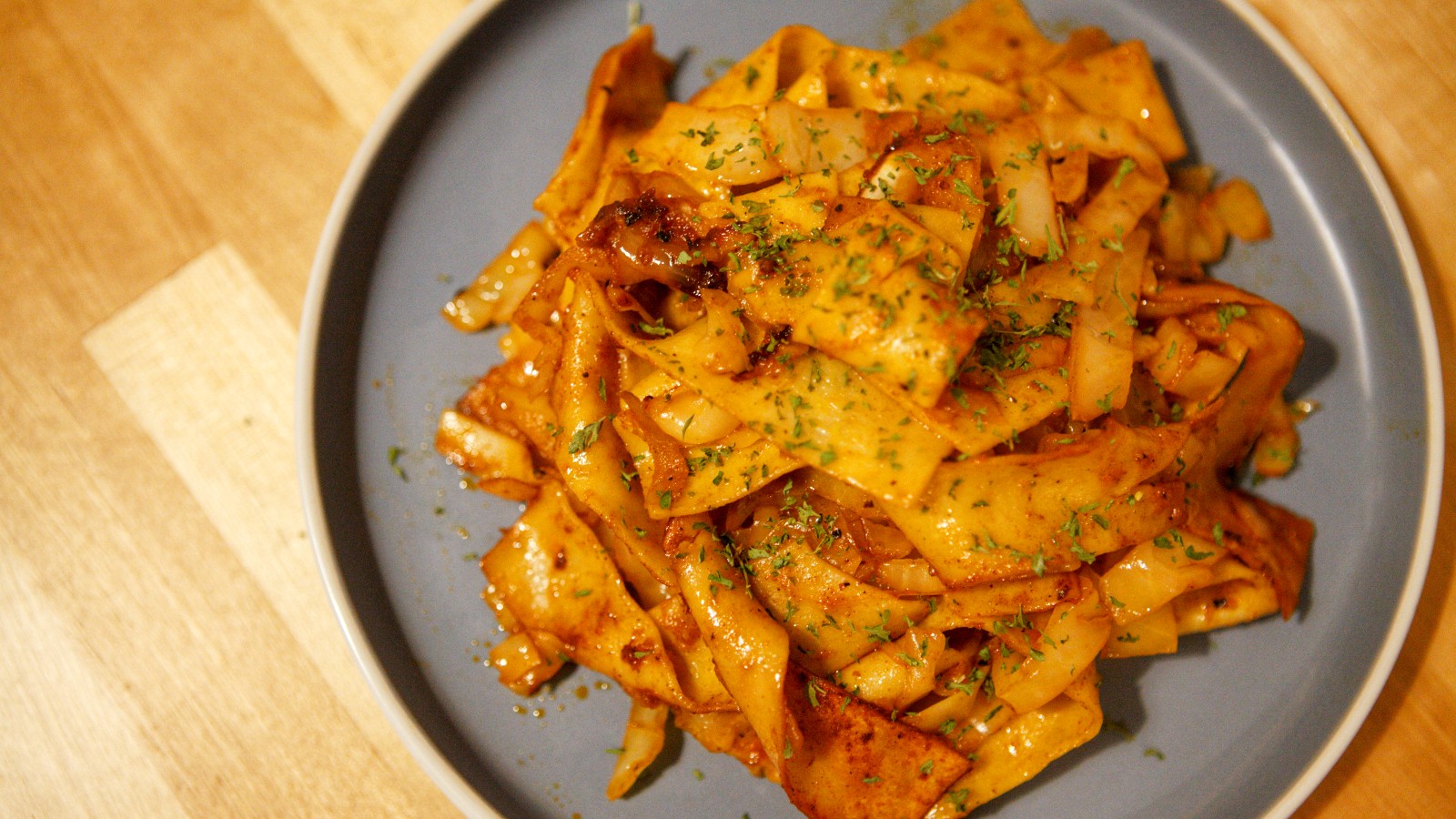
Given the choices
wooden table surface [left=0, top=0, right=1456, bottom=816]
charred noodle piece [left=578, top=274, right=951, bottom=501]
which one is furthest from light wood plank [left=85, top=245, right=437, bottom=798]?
charred noodle piece [left=578, top=274, right=951, bottom=501]

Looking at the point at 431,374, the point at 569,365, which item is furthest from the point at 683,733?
the point at 431,374

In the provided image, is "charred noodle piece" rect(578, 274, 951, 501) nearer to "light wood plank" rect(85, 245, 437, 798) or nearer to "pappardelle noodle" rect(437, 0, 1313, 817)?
"pappardelle noodle" rect(437, 0, 1313, 817)

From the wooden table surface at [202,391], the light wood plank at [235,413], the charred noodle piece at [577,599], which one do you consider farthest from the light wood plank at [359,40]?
the charred noodle piece at [577,599]

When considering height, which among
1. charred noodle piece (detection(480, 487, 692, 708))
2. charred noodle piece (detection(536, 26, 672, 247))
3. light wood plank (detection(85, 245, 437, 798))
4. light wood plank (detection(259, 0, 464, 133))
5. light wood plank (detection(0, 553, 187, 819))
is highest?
charred noodle piece (detection(536, 26, 672, 247))

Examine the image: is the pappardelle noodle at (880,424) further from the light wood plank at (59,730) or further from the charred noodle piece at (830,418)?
the light wood plank at (59,730)

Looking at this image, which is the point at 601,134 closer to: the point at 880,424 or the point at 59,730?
the point at 880,424

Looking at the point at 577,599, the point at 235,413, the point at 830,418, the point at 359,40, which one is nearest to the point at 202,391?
the point at 235,413
